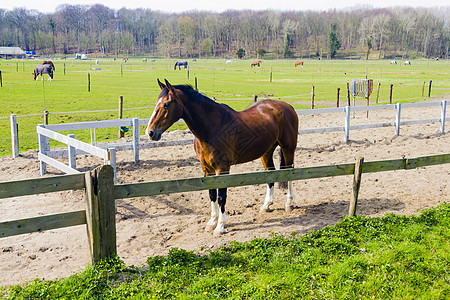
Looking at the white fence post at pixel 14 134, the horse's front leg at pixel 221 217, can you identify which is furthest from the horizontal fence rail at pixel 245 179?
the white fence post at pixel 14 134

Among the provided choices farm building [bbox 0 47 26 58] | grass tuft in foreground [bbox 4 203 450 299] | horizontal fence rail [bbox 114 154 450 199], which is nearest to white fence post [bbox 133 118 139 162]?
horizontal fence rail [bbox 114 154 450 199]

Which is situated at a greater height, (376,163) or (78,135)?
(376,163)

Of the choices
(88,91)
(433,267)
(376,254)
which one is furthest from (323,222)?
(88,91)

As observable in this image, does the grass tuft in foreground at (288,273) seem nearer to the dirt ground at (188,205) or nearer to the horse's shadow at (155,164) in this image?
the dirt ground at (188,205)

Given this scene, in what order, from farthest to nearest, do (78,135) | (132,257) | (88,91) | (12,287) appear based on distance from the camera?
(88,91) < (78,135) < (132,257) < (12,287)

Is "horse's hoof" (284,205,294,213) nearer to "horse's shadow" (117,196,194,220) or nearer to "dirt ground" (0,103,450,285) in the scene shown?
"dirt ground" (0,103,450,285)

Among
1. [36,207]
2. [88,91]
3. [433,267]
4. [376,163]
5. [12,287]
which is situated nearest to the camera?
[12,287]

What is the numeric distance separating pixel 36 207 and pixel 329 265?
18.6ft

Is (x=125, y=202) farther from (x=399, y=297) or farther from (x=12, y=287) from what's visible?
(x=399, y=297)

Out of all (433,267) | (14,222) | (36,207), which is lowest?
(36,207)

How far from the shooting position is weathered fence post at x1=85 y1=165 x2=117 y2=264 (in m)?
4.33

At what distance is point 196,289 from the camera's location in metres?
4.05

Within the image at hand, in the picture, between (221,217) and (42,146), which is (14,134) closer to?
(42,146)

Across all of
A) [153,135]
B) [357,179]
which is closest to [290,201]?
[357,179]
